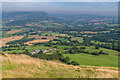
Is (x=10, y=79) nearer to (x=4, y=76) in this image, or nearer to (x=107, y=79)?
(x=4, y=76)

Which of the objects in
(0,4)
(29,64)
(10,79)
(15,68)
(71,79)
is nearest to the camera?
(10,79)

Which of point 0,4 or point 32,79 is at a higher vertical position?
point 0,4

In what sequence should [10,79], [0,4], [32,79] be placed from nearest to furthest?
[10,79], [32,79], [0,4]

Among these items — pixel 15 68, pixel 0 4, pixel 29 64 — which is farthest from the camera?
pixel 0 4

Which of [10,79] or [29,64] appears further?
[29,64]

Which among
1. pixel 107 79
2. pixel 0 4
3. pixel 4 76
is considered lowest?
pixel 107 79

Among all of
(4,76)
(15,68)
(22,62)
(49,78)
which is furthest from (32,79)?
(22,62)

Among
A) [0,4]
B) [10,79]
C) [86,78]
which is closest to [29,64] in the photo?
[10,79]

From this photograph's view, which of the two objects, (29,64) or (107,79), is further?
(29,64)

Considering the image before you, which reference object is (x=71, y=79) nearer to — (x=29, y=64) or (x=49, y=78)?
(x=49, y=78)
